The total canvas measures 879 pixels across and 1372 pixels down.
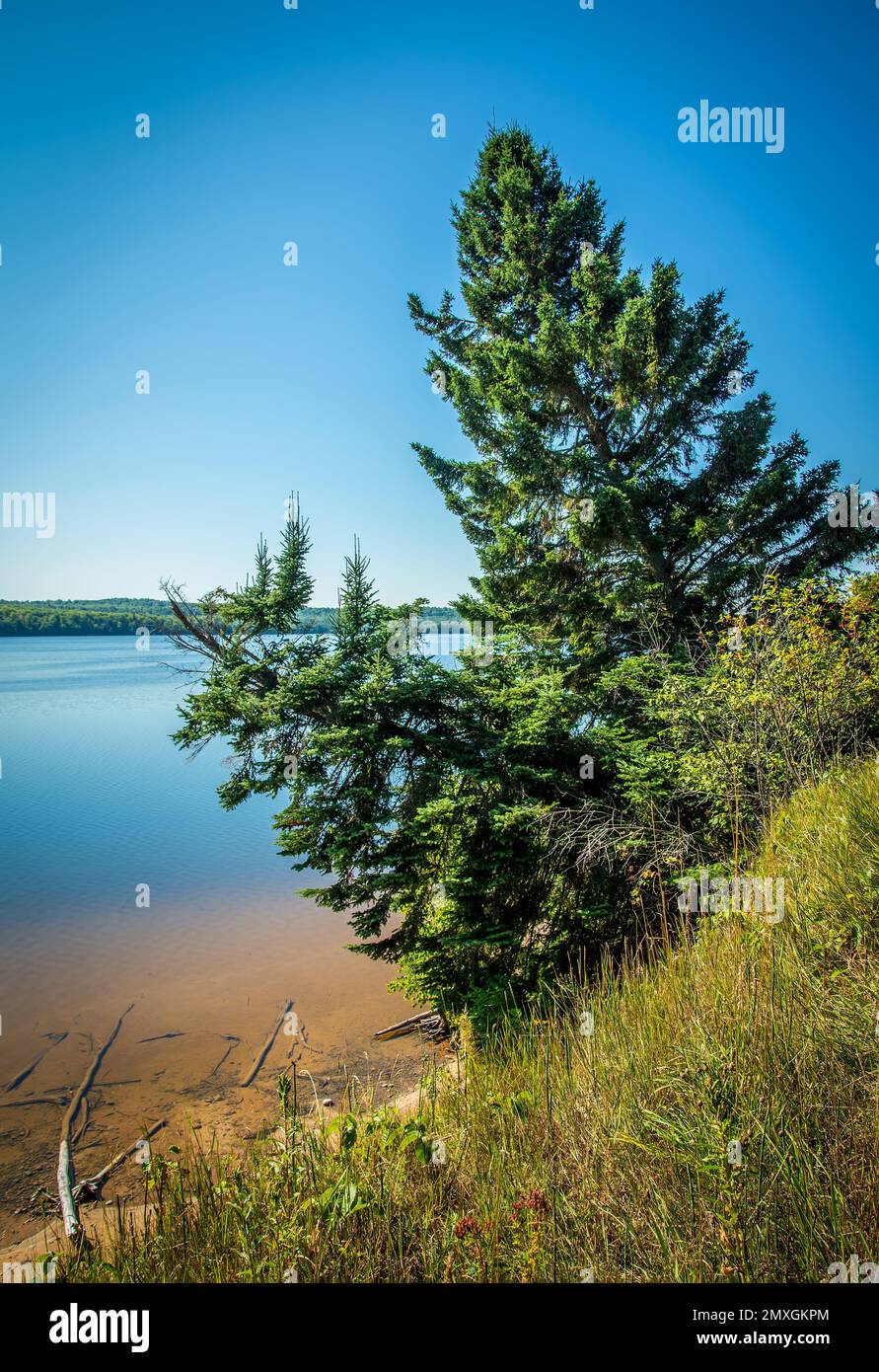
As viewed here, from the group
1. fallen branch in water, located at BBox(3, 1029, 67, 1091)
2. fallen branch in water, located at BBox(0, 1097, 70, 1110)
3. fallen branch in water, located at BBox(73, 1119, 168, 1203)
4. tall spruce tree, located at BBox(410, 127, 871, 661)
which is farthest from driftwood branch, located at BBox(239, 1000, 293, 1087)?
tall spruce tree, located at BBox(410, 127, 871, 661)

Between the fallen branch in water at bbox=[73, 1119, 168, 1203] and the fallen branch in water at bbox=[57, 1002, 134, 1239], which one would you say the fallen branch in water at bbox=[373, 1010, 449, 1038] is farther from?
the fallen branch in water at bbox=[57, 1002, 134, 1239]

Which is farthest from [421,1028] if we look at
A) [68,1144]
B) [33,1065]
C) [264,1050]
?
[33,1065]

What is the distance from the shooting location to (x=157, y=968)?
36.7 feet

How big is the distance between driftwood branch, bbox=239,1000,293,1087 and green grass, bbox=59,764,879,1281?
5.63 meters

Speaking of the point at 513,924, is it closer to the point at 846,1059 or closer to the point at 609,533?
the point at 846,1059

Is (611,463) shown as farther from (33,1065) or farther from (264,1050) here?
(33,1065)

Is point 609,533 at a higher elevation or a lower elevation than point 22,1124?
higher

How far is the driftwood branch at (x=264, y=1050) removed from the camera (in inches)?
321

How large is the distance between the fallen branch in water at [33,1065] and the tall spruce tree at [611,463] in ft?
33.1

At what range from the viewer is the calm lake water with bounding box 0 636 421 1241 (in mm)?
7703

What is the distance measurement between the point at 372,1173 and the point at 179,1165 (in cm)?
101

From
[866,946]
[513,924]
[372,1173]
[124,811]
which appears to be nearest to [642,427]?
[513,924]

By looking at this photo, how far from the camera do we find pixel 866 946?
3488 mm
